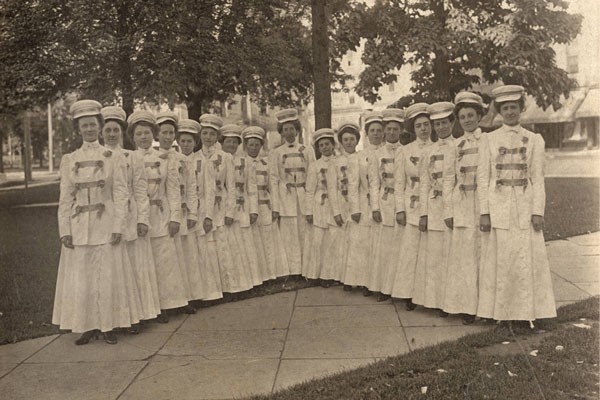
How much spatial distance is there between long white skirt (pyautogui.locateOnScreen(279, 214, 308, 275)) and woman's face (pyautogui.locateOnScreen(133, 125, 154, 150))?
2.47m

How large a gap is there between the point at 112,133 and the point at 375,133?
3.20m

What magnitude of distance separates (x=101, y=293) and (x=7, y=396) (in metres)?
1.43

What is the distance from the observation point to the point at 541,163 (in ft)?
19.2

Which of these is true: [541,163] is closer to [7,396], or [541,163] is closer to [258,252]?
[258,252]

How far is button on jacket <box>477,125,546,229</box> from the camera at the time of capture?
582 centimetres

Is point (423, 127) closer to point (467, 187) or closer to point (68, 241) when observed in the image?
point (467, 187)

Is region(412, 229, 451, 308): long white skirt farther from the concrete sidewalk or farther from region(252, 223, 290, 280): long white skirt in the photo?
region(252, 223, 290, 280): long white skirt

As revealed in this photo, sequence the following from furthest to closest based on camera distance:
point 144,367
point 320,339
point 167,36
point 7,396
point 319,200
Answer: point 167,36, point 319,200, point 320,339, point 144,367, point 7,396

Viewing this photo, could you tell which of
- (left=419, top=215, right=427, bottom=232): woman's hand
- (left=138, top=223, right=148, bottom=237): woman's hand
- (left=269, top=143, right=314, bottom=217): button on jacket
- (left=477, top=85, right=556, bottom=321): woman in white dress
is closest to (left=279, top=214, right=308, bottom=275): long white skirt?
(left=269, top=143, right=314, bottom=217): button on jacket

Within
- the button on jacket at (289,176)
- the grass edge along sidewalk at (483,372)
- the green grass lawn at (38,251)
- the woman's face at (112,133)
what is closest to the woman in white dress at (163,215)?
the woman's face at (112,133)

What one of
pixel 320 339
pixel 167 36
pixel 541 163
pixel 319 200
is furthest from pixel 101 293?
pixel 167 36

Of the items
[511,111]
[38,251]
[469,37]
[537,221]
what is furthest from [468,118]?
[38,251]

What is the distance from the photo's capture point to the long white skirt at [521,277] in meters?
5.81

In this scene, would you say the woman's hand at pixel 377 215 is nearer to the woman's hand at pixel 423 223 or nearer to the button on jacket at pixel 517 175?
the woman's hand at pixel 423 223
